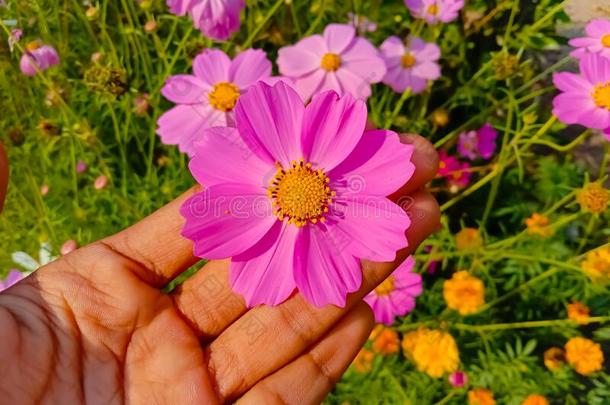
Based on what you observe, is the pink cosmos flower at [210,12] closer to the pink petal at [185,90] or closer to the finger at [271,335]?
the pink petal at [185,90]

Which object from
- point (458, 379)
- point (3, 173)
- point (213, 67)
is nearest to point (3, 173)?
point (3, 173)

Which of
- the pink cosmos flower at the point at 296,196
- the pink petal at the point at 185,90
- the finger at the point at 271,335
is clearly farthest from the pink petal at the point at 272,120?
the pink petal at the point at 185,90

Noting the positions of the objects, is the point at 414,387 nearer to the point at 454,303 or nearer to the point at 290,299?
the point at 454,303

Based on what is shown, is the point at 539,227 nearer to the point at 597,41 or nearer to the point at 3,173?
the point at 597,41

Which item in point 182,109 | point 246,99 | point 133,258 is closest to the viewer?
point 246,99

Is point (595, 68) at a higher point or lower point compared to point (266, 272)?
higher

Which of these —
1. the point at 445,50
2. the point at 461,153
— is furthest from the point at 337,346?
the point at 445,50

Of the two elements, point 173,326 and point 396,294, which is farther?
point 396,294
